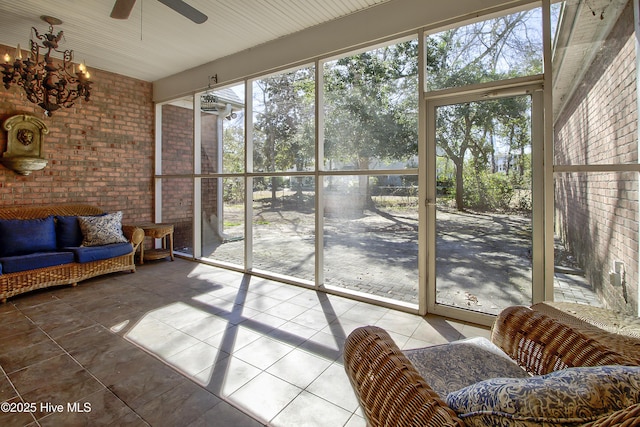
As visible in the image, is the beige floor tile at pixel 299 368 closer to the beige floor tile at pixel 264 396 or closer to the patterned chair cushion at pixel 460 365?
the beige floor tile at pixel 264 396

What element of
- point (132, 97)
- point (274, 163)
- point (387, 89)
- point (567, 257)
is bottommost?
point (567, 257)

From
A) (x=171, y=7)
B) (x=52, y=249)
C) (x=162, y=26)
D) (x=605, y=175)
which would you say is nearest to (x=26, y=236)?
(x=52, y=249)

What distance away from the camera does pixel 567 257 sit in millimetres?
2801

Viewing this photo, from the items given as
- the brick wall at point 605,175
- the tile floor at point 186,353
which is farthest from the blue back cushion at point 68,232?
the brick wall at point 605,175

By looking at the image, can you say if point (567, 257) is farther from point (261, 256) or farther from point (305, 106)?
point (261, 256)

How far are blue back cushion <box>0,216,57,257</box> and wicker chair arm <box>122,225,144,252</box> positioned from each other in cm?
88

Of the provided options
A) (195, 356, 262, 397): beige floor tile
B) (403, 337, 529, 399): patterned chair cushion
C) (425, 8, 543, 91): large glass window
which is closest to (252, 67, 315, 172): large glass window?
(425, 8, 543, 91): large glass window

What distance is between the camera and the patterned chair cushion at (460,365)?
138 cm

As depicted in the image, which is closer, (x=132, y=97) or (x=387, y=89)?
(x=387, y=89)

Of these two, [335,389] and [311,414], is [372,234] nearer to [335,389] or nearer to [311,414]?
[335,389]

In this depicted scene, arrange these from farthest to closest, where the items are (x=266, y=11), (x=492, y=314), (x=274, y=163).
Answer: (x=274, y=163)
(x=266, y=11)
(x=492, y=314)

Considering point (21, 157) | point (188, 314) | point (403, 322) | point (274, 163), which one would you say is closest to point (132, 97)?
point (21, 157)

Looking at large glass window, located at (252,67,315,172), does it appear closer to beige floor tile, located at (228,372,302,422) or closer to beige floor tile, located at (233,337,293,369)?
beige floor tile, located at (233,337,293,369)

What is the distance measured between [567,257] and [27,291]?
19.1 feet
